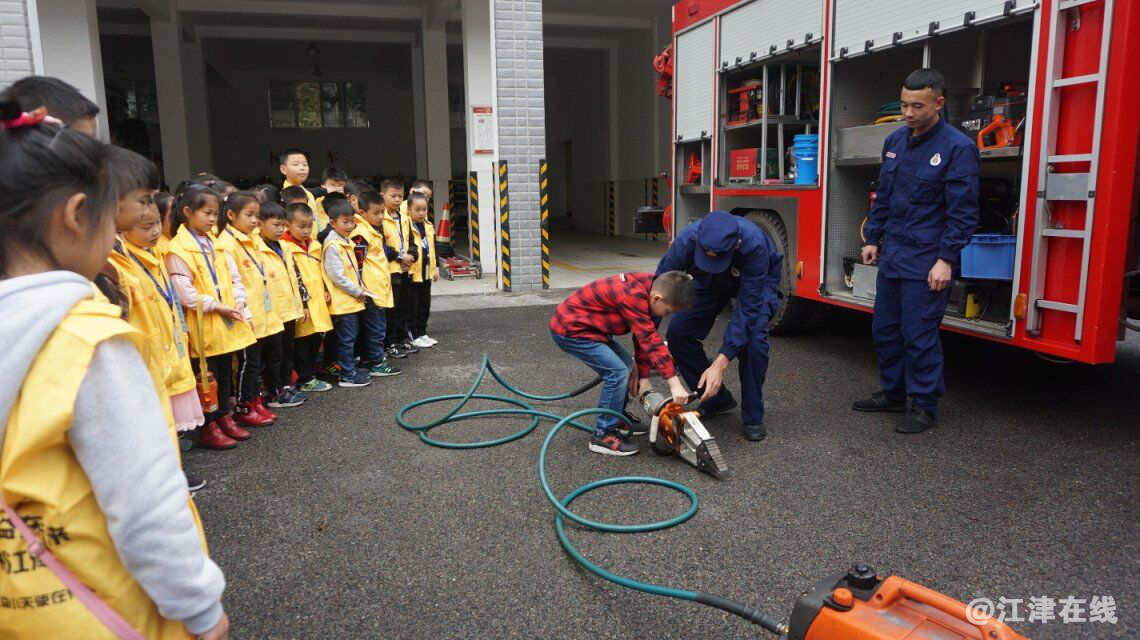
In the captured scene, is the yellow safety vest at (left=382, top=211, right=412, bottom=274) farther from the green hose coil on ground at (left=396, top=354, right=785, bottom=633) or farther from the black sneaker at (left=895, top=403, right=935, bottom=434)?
the black sneaker at (left=895, top=403, right=935, bottom=434)

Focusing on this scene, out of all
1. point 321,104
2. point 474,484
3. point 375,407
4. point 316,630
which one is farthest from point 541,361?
point 321,104

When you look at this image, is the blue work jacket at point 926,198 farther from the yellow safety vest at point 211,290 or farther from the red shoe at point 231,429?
the red shoe at point 231,429

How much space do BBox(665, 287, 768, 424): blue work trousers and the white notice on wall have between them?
7.37m

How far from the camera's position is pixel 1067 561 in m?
2.94

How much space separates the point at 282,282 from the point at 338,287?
65 centimetres

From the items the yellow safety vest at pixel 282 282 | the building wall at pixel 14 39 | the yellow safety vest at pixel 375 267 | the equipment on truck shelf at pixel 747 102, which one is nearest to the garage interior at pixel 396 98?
the equipment on truck shelf at pixel 747 102

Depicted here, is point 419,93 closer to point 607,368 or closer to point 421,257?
point 421,257

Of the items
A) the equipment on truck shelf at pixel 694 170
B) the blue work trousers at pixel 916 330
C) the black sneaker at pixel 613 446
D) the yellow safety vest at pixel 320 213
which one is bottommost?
the black sneaker at pixel 613 446

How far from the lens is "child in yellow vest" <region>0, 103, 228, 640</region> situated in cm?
111

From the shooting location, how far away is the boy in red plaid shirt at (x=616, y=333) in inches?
152

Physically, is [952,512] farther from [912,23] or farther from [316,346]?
[316,346]

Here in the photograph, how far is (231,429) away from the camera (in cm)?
455

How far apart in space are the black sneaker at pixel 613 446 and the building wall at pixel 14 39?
7.67 meters

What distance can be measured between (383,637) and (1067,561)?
8.55 feet
